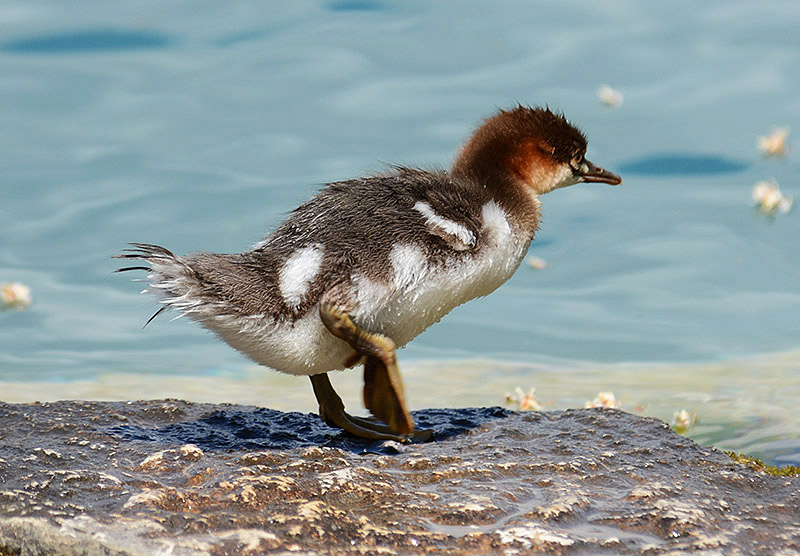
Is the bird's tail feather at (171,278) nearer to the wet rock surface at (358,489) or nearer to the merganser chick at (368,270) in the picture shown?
the merganser chick at (368,270)

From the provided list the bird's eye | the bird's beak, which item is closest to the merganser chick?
the bird's eye

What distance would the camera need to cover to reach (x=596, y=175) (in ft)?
15.9

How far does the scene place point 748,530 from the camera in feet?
10.8

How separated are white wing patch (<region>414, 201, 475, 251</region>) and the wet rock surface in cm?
76

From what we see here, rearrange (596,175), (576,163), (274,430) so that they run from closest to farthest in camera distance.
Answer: (274,430)
(576,163)
(596,175)

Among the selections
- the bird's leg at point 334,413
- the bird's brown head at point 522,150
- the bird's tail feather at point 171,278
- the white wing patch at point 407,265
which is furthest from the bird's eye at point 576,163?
the bird's tail feather at point 171,278

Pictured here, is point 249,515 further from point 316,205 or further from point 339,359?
point 316,205

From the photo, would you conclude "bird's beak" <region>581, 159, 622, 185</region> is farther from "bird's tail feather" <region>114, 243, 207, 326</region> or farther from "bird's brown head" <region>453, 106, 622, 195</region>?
"bird's tail feather" <region>114, 243, 207, 326</region>

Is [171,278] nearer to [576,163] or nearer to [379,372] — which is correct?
[379,372]

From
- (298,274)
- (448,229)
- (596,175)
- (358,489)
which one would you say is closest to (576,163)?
(596,175)

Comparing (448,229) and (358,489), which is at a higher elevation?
(448,229)

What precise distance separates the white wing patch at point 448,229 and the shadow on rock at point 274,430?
79 cm

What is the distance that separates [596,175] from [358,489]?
6.77ft

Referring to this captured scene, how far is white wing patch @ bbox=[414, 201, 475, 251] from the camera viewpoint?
403 cm
